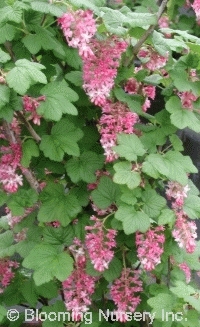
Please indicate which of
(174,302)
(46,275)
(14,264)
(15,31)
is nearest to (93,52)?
(15,31)

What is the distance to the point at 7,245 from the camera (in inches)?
84.3

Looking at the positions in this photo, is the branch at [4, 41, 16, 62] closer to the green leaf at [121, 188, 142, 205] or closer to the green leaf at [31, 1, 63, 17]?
the green leaf at [31, 1, 63, 17]

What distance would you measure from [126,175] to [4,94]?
0.43 metres

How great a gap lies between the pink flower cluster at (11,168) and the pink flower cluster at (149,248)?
43 centimetres

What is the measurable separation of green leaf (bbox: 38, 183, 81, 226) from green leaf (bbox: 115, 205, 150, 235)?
24 centimetres

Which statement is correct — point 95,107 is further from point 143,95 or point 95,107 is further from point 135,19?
point 135,19

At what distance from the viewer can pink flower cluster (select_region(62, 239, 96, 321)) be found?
74.3 inches

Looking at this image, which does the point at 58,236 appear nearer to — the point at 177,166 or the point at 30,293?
the point at 30,293

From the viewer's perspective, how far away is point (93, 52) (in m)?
1.67

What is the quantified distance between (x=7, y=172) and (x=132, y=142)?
16.8 inches

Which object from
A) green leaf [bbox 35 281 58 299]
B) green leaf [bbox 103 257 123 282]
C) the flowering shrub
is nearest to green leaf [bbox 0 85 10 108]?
the flowering shrub

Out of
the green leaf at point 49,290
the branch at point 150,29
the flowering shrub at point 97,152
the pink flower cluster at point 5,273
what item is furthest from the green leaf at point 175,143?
the pink flower cluster at point 5,273

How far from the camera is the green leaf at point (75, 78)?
5.83ft

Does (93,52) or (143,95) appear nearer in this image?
(93,52)
